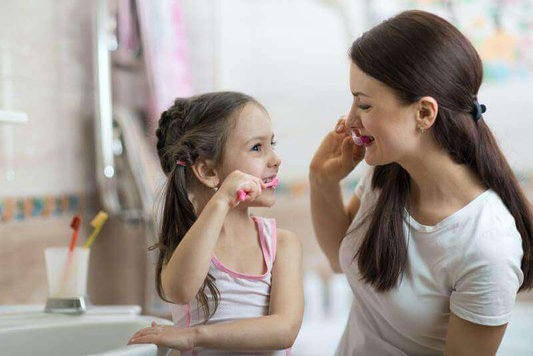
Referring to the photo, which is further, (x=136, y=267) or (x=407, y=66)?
(x=136, y=267)

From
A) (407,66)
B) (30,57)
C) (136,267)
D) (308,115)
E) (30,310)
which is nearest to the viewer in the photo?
(407,66)

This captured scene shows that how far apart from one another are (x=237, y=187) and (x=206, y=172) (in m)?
0.17

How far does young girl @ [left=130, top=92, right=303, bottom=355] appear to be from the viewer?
1.09m

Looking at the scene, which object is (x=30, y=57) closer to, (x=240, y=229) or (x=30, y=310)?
(x=30, y=310)

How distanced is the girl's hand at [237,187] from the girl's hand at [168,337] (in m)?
0.21

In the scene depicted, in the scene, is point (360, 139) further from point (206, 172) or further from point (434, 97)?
point (206, 172)

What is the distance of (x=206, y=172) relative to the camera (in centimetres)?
122

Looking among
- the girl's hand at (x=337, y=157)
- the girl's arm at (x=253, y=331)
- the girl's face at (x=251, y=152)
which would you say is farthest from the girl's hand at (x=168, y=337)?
the girl's hand at (x=337, y=157)

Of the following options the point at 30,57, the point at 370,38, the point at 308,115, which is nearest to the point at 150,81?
the point at 30,57

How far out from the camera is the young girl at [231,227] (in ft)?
3.59

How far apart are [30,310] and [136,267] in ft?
2.85

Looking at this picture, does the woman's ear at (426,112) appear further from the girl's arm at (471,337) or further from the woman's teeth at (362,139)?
the girl's arm at (471,337)

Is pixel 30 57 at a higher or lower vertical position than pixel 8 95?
higher

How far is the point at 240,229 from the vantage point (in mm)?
1236
